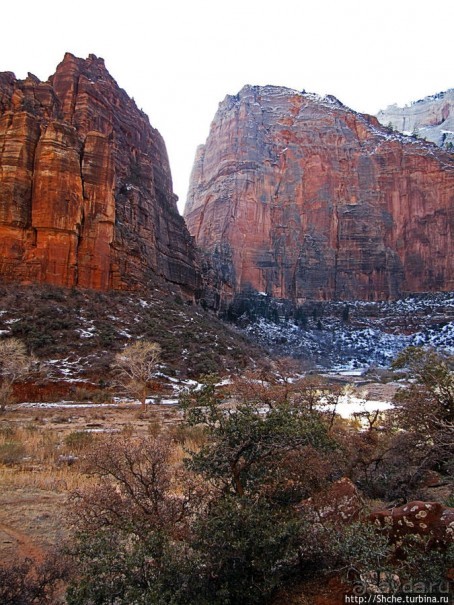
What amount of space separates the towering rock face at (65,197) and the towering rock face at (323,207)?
45979mm

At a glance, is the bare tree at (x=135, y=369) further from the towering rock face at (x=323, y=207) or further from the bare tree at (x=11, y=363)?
the towering rock face at (x=323, y=207)

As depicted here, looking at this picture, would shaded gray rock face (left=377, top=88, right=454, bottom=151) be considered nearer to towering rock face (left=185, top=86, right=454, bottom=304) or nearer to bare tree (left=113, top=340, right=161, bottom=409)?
towering rock face (left=185, top=86, right=454, bottom=304)

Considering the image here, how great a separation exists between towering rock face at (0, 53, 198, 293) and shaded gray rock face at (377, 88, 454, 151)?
116913 millimetres

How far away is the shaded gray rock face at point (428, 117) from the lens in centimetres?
14125

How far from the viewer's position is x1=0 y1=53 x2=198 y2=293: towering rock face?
3888cm

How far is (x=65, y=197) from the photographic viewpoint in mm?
39969

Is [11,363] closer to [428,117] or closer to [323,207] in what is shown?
[323,207]

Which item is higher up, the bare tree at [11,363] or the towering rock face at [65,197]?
the towering rock face at [65,197]

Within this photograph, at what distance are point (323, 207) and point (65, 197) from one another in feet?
266

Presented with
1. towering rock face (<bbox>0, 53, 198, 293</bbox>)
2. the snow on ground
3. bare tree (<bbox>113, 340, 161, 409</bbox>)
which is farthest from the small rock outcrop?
the snow on ground

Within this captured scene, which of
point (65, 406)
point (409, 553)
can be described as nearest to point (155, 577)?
point (409, 553)

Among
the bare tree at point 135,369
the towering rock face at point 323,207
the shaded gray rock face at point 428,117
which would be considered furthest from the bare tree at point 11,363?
the shaded gray rock face at point 428,117

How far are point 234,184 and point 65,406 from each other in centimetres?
9157

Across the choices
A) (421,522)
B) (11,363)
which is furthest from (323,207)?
(421,522)
